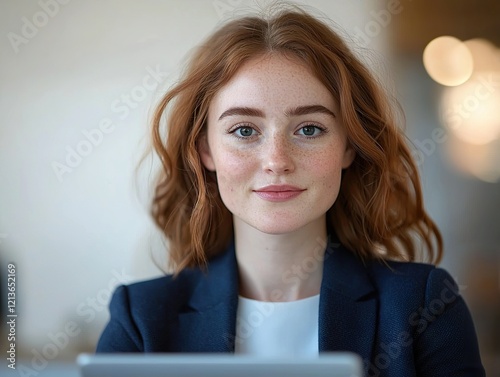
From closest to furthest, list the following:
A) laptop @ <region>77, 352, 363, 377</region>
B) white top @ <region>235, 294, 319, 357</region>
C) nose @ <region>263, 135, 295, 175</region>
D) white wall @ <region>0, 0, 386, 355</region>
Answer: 1. laptop @ <region>77, 352, 363, 377</region>
2. nose @ <region>263, 135, 295, 175</region>
3. white top @ <region>235, 294, 319, 357</region>
4. white wall @ <region>0, 0, 386, 355</region>

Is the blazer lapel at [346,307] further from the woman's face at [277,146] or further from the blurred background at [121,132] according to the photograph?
the blurred background at [121,132]

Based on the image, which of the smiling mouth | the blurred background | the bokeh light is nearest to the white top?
the smiling mouth

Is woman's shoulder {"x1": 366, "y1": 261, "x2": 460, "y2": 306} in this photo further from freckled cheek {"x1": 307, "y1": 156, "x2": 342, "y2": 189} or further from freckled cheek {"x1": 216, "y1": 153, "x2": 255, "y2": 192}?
freckled cheek {"x1": 216, "y1": 153, "x2": 255, "y2": 192}

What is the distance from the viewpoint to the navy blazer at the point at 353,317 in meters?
1.44

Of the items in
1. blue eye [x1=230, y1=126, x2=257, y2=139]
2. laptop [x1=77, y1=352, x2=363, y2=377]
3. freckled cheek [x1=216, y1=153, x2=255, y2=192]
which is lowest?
laptop [x1=77, y1=352, x2=363, y2=377]

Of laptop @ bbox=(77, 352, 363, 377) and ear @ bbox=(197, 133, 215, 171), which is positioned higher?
ear @ bbox=(197, 133, 215, 171)

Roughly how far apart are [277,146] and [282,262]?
0.30 meters

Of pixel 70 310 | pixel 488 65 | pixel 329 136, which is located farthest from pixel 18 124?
pixel 488 65

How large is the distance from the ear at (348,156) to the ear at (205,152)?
0.31m

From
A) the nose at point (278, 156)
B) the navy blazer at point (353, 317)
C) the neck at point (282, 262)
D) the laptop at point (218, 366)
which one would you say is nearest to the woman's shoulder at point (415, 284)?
the navy blazer at point (353, 317)

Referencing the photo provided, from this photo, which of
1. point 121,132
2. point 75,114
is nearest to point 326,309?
point 121,132

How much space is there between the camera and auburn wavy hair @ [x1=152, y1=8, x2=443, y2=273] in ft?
4.82

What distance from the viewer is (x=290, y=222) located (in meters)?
1.41

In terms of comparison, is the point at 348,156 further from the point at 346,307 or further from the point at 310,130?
the point at 346,307
